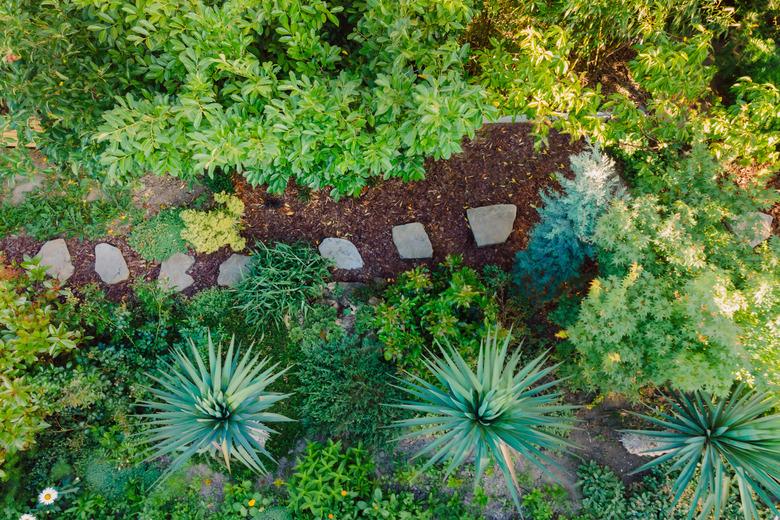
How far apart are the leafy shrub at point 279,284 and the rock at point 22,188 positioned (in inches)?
104

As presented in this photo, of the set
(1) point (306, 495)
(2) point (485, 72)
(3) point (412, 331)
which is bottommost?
(1) point (306, 495)

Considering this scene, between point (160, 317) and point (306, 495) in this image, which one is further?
point (160, 317)

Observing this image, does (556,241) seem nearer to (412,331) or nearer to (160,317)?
(412,331)

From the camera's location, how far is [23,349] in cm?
394

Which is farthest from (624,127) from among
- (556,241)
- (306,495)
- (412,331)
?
(306,495)

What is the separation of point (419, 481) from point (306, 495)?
1019 millimetres

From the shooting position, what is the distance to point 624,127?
12.6 ft

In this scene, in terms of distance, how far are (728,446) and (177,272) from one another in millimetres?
5164

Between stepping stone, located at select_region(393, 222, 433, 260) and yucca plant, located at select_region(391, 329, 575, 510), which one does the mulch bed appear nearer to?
stepping stone, located at select_region(393, 222, 433, 260)

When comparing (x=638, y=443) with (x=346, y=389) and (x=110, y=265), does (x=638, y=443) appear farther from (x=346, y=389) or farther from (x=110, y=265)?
(x=110, y=265)

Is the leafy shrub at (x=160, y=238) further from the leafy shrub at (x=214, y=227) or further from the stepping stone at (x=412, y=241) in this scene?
the stepping stone at (x=412, y=241)

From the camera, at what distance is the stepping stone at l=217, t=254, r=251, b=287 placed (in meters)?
4.80

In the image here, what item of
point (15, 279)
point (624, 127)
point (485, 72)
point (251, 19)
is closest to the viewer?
point (251, 19)

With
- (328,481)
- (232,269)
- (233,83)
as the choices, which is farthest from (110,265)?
(328,481)
